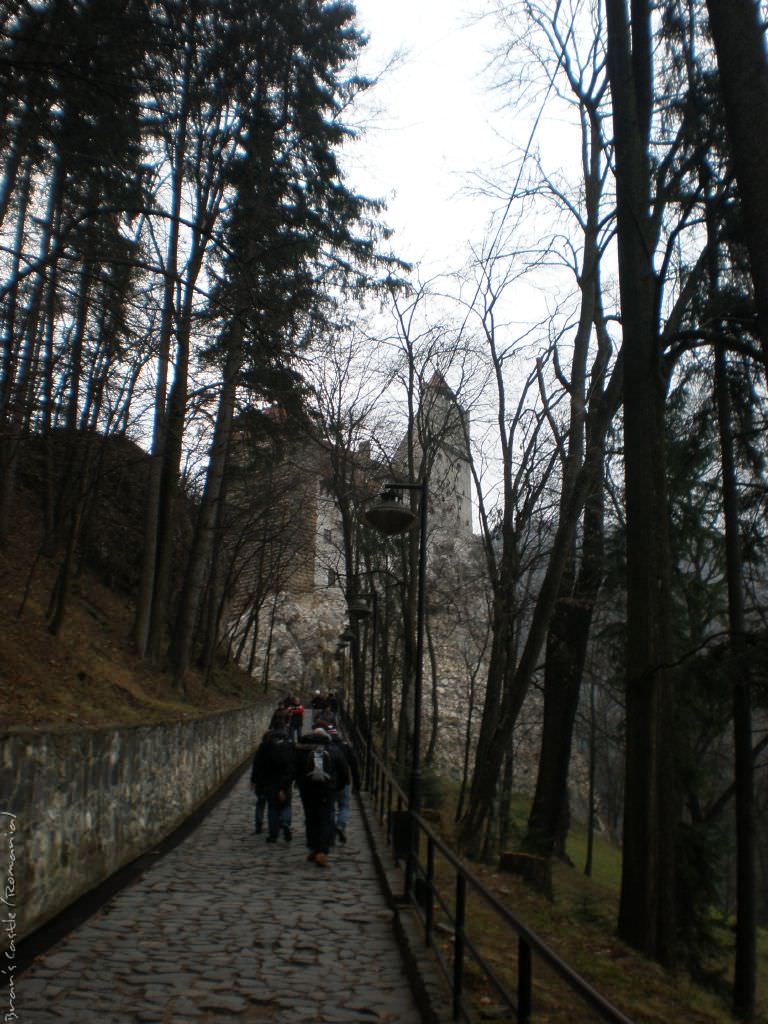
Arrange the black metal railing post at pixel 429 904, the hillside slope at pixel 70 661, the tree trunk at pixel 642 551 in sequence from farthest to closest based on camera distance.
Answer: the hillside slope at pixel 70 661
the tree trunk at pixel 642 551
the black metal railing post at pixel 429 904

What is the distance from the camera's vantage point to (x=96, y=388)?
12.6 metres

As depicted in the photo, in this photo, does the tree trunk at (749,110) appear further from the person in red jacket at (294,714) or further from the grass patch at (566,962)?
the person in red jacket at (294,714)

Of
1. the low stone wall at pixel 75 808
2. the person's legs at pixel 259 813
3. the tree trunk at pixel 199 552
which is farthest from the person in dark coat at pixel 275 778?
the tree trunk at pixel 199 552

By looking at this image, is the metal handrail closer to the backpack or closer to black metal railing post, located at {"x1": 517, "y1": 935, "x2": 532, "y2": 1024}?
black metal railing post, located at {"x1": 517, "y1": 935, "x2": 532, "y2": 1024}

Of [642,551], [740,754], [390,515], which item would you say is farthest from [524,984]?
[740,754]

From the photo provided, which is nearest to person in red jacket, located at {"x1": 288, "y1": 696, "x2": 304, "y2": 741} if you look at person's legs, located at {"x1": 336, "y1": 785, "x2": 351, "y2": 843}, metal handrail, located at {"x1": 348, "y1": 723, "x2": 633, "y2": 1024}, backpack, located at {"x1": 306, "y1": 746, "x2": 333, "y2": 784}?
person's legs, located at {"x1": 336, "y1": 785, "x2": 351, "y2": 843}

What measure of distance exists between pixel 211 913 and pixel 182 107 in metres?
8.44

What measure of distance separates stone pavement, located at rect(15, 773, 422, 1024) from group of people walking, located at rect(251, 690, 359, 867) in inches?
30.1

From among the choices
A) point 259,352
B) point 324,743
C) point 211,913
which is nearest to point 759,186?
point 259,352

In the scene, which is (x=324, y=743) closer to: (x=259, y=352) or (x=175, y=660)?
(x=259, y=352)

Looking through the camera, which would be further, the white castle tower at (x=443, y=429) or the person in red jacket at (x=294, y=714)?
the person in red jacket at (x=294, y=714)

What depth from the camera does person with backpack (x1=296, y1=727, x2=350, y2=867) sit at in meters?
10.7

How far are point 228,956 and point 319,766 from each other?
14.9ft

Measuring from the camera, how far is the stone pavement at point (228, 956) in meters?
5.21
